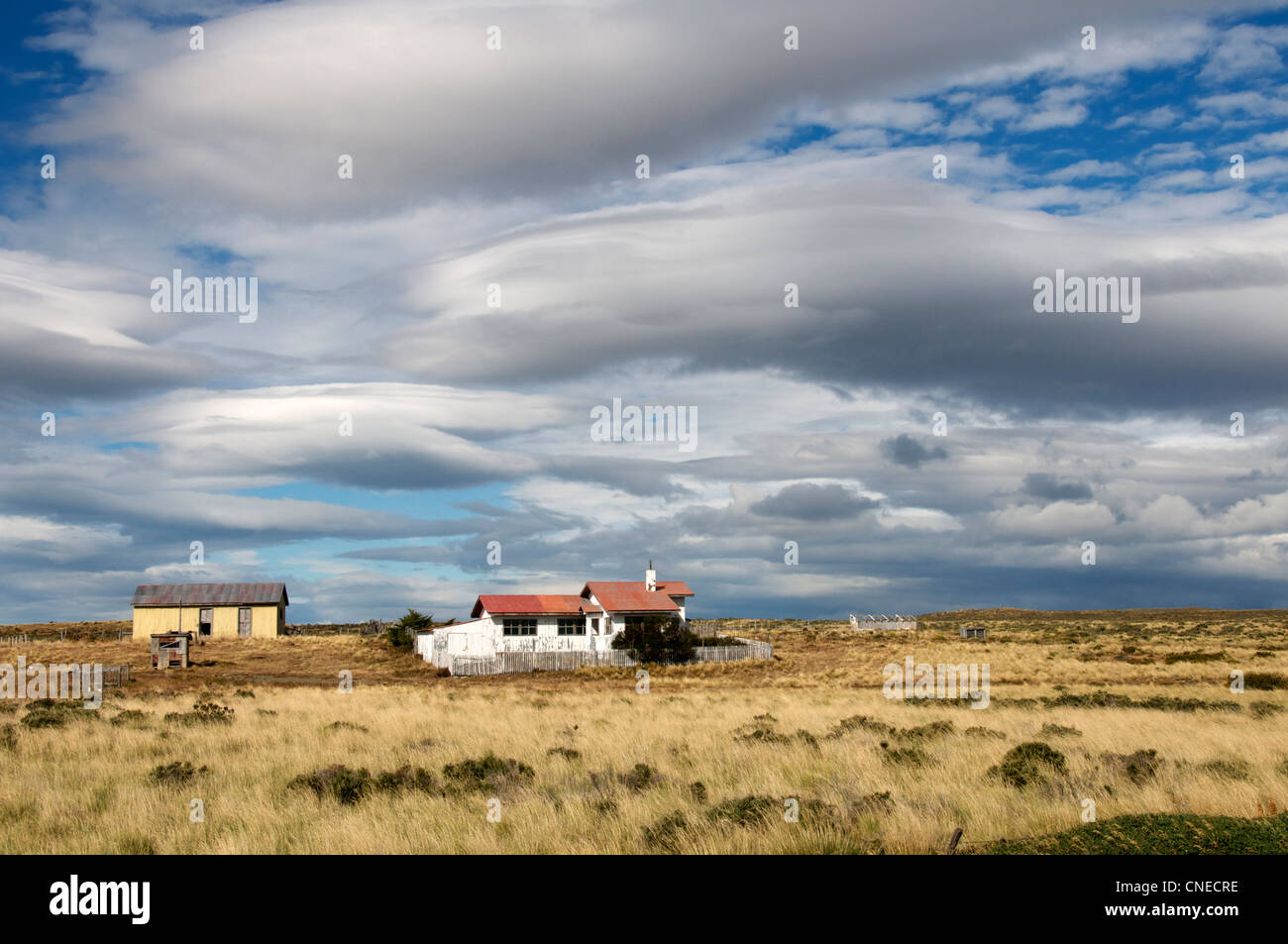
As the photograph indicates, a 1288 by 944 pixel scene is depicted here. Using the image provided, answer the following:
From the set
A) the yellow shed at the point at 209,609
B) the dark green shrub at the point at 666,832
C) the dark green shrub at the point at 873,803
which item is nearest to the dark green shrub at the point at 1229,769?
the dark green shrub at the point at 873,803

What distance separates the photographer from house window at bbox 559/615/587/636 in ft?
201

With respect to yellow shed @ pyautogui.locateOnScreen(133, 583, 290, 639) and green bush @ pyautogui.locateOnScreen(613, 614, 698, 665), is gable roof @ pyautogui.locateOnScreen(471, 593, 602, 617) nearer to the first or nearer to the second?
green bush @ pyautogui.locateOnScreen(613, 614, 698, 665)

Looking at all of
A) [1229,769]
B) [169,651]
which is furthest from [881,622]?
[1229,769]

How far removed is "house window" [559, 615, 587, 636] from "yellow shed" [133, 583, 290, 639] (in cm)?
2984

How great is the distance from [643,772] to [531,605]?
45683mm

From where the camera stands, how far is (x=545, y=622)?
60.6 m

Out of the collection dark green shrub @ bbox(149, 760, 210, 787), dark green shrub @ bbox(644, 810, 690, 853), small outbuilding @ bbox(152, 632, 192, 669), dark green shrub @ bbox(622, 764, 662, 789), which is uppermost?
dark green shrub @ bbox(644, 810, 690, 853)

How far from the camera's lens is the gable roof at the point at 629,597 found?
61.6 m

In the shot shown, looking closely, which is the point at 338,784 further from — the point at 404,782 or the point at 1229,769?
the point at 1229,769

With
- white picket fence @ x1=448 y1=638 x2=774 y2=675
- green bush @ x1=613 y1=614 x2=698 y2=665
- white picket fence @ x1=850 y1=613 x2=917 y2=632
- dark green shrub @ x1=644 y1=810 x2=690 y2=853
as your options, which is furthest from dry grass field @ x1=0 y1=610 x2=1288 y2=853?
white picket fence @ x1=850 y1=613 x2=917 y2=632

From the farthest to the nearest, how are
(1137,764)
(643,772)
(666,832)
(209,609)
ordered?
(209,609) < (1137,764) < (643,772) < (666,832)

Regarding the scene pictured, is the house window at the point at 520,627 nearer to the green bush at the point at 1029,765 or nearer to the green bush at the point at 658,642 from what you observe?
the green bush at the point at 658,642
